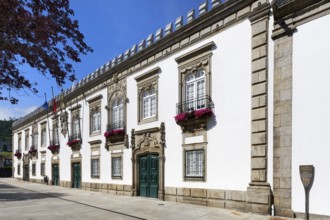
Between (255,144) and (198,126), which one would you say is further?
(198,126)

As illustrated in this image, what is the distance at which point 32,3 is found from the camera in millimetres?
3916

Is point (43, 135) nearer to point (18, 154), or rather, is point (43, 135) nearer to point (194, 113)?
point (18, 154)

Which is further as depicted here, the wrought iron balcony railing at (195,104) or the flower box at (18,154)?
the flower box at (18,154)

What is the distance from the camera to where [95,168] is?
22.9 m

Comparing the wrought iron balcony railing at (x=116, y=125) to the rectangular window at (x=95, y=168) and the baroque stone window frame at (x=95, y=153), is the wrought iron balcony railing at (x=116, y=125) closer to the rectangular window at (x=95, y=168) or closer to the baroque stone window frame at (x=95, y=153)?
the baroque stone window frame at (x=95, y=153)

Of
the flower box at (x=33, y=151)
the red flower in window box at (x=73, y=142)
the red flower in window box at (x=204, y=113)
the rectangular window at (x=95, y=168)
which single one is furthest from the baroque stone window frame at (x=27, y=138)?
the red flower in window box at (x=204, y=113)

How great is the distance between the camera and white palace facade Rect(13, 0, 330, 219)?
10.1 metres

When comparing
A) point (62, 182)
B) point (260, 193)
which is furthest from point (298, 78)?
point (62, 182)

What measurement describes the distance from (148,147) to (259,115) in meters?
7.05

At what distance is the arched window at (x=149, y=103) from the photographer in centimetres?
1737

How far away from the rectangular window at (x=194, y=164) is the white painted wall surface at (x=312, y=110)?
171 inches

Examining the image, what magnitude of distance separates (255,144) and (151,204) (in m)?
5.40

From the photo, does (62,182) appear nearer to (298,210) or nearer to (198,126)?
(198,126)

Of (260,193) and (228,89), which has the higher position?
(228,89)
